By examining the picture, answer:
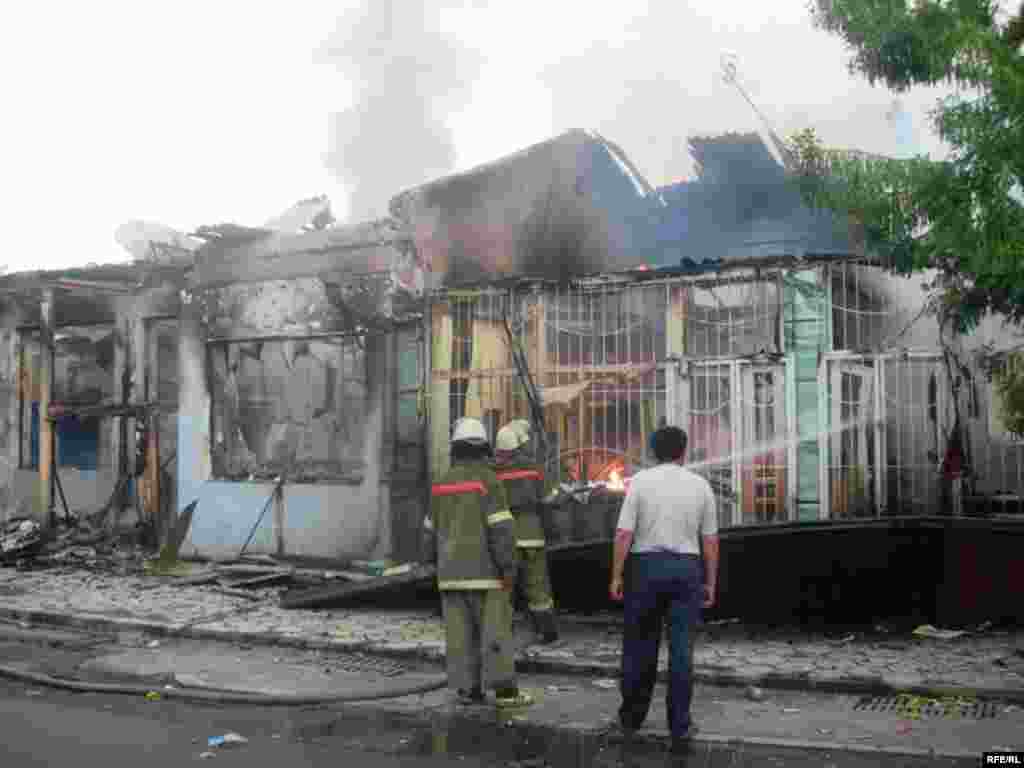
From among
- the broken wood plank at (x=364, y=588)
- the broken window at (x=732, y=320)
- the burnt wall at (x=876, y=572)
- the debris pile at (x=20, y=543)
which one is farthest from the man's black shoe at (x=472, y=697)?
the debris pile at (x=20, y=543)

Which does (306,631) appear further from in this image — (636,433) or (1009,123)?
(1009,123)

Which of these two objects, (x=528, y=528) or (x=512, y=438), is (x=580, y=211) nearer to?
(x=512, y=438)

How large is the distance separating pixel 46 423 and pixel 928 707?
13.5 m

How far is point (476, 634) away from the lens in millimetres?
6781

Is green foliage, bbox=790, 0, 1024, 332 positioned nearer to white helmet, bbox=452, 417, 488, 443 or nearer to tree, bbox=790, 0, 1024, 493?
tree, bbox=790, 0, 1024, 493

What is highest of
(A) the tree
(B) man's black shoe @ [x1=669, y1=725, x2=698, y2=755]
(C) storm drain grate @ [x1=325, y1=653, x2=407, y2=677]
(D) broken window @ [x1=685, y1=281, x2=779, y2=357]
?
(A) the tree

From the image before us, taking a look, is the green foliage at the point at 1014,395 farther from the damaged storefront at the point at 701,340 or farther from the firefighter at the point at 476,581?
the firefighter at the point at 476,581

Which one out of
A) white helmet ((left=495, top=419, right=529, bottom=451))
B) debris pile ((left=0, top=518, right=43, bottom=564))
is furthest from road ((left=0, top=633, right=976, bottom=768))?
debris pile ((left=0, top=518, right=43, bottom=564))

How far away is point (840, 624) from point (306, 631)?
4.52m

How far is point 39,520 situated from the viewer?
15906mm

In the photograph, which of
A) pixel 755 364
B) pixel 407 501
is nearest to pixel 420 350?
pixel 407 501

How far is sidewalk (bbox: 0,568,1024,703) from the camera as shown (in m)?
7.12

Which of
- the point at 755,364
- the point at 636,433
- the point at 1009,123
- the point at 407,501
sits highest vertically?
the point at 1009,123

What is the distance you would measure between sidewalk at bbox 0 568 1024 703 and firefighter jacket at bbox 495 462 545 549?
86 centimetres
